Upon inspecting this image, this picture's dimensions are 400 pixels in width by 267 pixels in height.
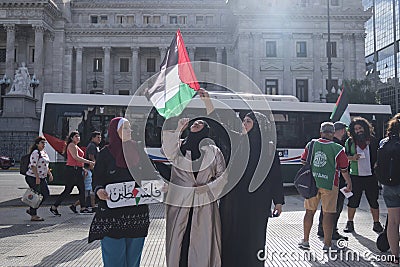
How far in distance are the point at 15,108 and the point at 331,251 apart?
28241 mm

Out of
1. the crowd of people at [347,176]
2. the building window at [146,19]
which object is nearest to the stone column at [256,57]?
the building window at [146,19]

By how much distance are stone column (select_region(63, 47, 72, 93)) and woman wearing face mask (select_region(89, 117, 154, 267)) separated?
51.3 m

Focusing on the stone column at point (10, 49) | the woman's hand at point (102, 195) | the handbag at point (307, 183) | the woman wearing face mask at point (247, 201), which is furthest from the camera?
the stone column at point (10, 49)

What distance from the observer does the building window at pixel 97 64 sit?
55.9m

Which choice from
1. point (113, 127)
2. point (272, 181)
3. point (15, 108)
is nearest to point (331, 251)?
point (272, 181)

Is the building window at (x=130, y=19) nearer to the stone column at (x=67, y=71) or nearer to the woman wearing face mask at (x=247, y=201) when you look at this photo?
the stone column at (x=67, y=71)

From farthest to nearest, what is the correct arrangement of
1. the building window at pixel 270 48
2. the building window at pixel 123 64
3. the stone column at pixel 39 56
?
the building window at pixel 123 64
the stone column at pixel 39 56
the building window at pixel 270 48

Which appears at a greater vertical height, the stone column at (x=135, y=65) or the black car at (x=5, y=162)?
the stone column at (x=135, y=65)

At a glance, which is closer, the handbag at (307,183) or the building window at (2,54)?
the handbag at (307,183)

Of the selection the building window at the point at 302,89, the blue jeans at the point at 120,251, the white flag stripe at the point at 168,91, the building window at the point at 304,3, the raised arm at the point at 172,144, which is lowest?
the blue jeans at the point at 120,251

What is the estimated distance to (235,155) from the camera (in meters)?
4.34

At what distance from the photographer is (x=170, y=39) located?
5344 cm
